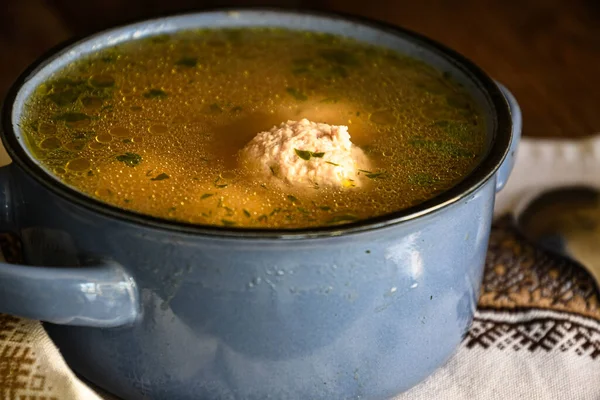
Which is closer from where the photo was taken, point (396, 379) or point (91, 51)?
point (396, 379)

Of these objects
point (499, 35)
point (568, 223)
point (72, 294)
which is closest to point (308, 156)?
point (72, 294)

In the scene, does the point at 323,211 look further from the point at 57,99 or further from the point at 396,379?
the point at 57,99

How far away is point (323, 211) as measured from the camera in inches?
36.0

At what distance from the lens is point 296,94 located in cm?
118

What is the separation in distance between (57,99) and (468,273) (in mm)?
552

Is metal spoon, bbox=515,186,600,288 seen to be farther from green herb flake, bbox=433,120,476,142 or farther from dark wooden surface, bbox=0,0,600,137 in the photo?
green herb flake, bbox=433,120,476,142

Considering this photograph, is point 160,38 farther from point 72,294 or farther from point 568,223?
point 568,223

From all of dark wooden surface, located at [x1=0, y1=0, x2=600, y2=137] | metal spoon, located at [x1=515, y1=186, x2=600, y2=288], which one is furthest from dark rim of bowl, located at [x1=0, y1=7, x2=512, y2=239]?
dark wooden surface, located at [x1=0, y1=0, x2=600, y2=137]

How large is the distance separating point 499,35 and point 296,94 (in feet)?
3.75

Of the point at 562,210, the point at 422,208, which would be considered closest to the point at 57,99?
the point at 422,208

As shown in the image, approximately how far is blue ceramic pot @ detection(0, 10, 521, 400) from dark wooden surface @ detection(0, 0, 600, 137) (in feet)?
2.90

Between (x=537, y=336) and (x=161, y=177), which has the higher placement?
(x=161, y=177)

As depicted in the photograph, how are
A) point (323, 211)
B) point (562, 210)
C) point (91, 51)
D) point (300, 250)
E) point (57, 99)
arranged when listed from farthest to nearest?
point (562, 210) → point (91, 51) → point (57, 99) → point (323, 211) → point (300, 250)

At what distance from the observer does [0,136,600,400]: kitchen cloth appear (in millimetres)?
947
